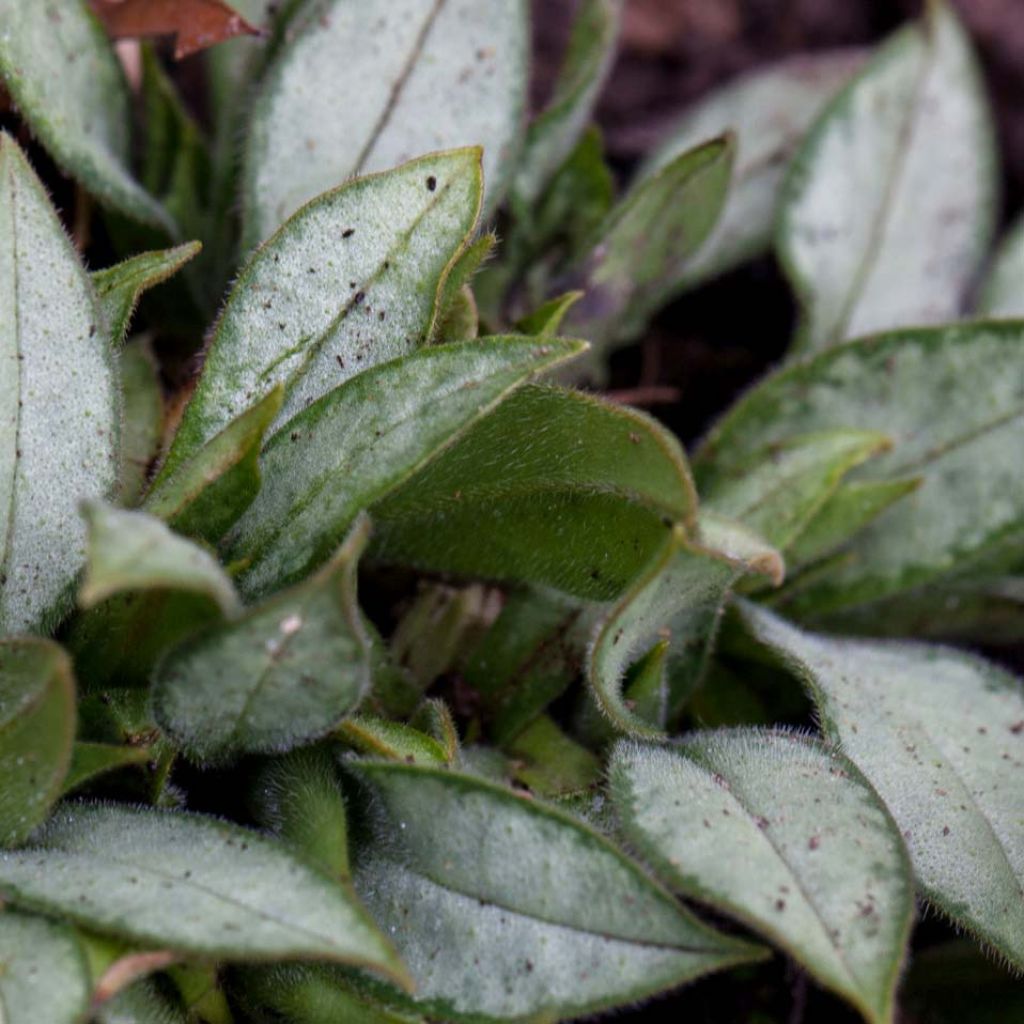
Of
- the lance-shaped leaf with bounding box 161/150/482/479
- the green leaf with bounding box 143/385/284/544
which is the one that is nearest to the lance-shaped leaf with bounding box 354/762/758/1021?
the green leaf with bounding box 143/385/284/544

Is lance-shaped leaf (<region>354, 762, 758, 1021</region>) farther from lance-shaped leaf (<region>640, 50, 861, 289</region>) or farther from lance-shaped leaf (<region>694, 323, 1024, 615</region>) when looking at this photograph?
lance-shaped leaf (<region>640, 50, 861, 289</region>)

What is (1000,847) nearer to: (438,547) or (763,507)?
(763,507)

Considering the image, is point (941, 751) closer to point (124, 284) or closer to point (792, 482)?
point (792, 482)

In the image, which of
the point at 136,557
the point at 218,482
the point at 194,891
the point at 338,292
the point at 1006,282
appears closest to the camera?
the point at 136,557

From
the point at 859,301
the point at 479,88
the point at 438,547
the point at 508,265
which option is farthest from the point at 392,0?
the point at 859,301

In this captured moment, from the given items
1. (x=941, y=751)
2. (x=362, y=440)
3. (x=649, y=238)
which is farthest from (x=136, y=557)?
(x=649, y=238)

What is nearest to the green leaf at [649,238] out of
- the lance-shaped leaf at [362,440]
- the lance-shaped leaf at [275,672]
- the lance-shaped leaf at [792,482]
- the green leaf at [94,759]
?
the lance-shaped leaf at [792,482]

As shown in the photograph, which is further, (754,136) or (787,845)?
(754,136)
